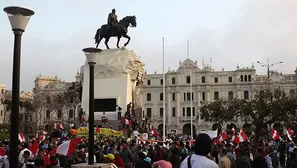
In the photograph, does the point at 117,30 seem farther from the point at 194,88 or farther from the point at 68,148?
the point at 194,88

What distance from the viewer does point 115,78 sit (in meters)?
28.3

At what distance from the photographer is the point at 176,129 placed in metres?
76.8

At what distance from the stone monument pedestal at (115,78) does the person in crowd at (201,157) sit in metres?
23.1

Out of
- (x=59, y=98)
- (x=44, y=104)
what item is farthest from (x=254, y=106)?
(x=44, y=104)

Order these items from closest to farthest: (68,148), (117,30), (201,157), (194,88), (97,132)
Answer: (201,157) < (68,148) < (97,132) < (117,30) < (194,88)

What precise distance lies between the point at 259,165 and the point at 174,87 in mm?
69063

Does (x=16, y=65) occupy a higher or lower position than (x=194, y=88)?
lower

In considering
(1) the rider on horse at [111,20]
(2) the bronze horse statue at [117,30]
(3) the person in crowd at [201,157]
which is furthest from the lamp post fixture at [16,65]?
(1) the rider on horse at [111,20]

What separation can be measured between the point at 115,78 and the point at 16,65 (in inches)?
860

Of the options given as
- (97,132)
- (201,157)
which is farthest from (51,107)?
(201,157)

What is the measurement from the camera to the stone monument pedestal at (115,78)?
27766 millimetres

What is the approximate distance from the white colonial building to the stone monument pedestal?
4562 cm

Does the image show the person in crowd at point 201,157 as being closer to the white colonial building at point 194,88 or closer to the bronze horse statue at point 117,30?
the bronze horse statue at point 117,30

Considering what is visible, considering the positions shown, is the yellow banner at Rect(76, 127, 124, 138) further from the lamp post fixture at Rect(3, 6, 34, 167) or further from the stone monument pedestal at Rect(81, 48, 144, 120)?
the lamp post fixture at Rect(3, 6, 34, 167)
